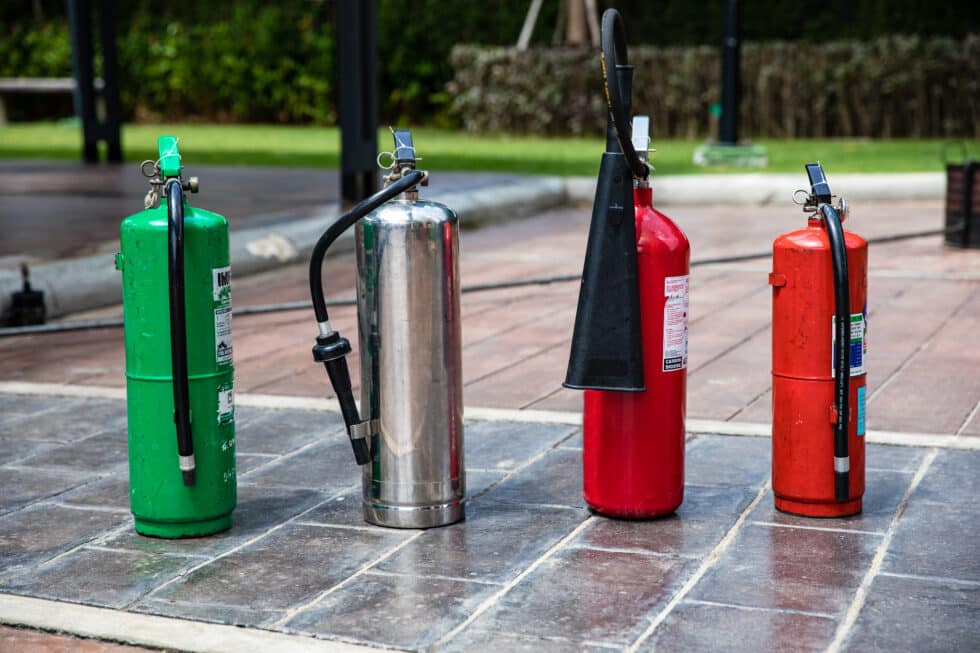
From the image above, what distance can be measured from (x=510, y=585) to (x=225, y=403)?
38.7 inches

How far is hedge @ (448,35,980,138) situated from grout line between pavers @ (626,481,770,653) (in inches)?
640

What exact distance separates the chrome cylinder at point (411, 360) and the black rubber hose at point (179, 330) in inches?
19.6

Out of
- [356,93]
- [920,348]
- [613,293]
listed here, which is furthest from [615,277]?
[356,93]

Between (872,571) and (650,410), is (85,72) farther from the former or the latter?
(872,571)

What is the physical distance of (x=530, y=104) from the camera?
21.1 meters

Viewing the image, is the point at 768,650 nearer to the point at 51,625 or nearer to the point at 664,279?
the point at 664,279

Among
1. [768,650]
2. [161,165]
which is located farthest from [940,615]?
[161,165]

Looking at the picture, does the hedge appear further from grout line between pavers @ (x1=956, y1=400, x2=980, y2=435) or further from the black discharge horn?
the black discharge horn

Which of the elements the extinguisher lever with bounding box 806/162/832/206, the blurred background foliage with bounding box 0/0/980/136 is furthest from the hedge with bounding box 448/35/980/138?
the extinguisher lever with bounding box 806/162/832/206

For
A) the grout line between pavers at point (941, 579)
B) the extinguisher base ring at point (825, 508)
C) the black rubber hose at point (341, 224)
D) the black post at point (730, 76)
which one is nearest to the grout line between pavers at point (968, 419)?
the extinguisher base ring at point (825, 508)

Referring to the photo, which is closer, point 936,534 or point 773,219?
point 936,534

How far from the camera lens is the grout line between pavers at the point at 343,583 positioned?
330 centimetres

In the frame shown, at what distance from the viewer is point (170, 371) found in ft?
12.5

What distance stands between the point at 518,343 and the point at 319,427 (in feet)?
6.03
